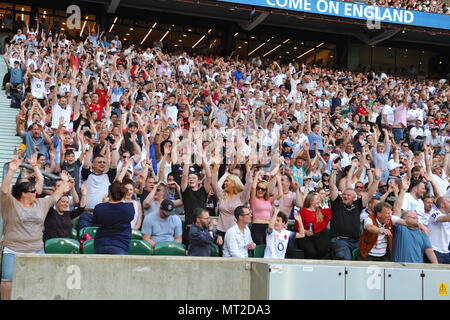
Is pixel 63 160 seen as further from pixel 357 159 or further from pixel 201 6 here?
A: pixel 201 6

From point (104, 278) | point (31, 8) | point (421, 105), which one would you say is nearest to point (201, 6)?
point (31, 8)

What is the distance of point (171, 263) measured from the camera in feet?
18.7

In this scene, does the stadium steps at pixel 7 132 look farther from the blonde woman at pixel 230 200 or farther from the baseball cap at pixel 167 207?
the blonde woman at pixel 230 200

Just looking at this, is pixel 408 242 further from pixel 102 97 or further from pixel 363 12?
pixel 363 12

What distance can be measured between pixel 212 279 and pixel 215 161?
471 cm

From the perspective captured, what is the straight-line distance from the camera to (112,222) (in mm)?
6289

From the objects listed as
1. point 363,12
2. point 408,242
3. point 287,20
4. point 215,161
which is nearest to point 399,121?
point 215,161

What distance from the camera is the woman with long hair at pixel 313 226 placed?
8461mm

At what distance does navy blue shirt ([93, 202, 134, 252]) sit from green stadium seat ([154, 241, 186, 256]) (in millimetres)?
1042

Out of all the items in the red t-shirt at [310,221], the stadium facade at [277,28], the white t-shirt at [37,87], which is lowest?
the red t-shirt at [310,221]

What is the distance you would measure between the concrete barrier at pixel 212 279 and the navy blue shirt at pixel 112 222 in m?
0.80

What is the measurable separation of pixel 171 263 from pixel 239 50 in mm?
26327

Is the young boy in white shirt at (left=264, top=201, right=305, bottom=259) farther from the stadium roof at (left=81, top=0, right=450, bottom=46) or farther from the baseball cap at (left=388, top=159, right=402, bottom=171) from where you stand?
the stadium roof at (left=81, top=0, right=450, bottom=46)

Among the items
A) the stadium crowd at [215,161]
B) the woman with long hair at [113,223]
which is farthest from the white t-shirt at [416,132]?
the woman with long hair at [113,223]
